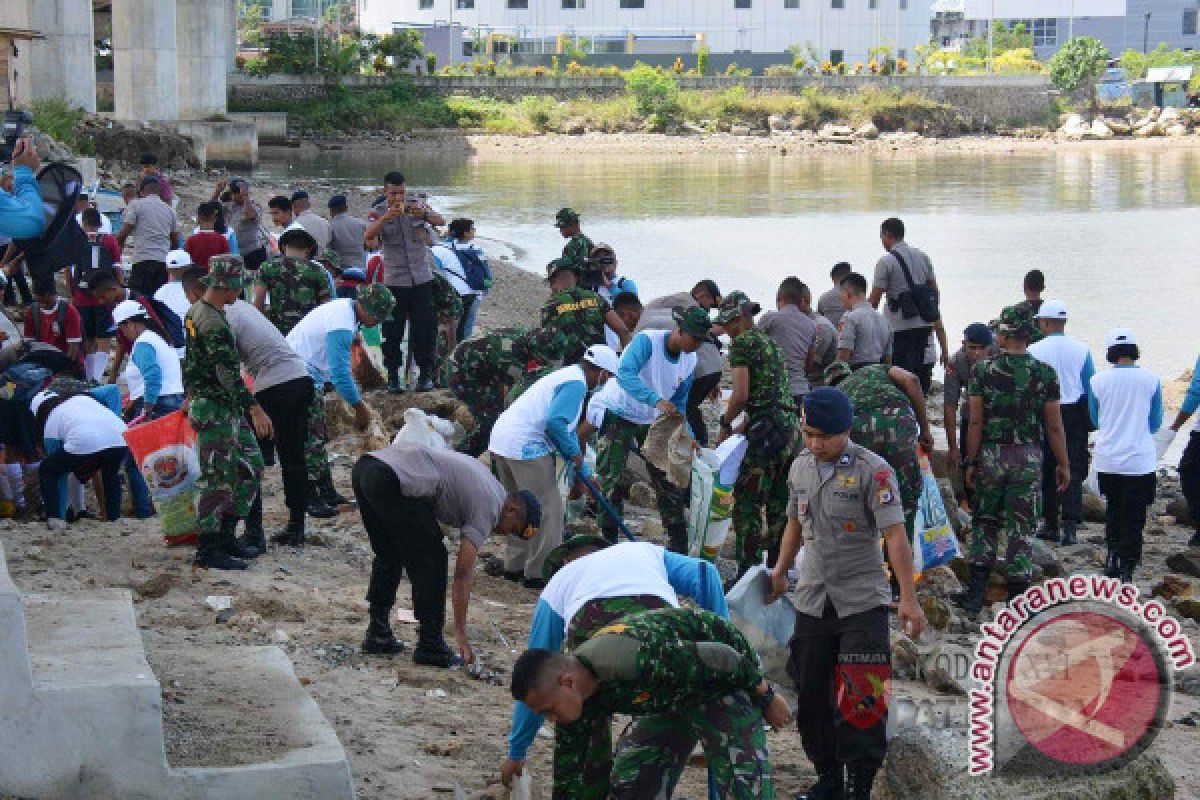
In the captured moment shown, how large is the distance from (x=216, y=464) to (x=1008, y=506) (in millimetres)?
4275

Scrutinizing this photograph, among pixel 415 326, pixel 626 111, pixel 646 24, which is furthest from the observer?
pixel 646 24

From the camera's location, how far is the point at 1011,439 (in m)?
8.34

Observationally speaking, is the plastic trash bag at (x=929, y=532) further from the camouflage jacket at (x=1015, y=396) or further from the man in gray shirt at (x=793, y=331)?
the man in gray shirt at (x=793, y=331)

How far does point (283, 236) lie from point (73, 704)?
6290mm

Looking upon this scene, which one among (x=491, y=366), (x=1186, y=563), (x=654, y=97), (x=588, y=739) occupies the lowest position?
(x=1186, y=563)

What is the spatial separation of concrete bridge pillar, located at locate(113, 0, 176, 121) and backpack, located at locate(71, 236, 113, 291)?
26312 millimetres

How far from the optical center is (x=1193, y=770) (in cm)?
627

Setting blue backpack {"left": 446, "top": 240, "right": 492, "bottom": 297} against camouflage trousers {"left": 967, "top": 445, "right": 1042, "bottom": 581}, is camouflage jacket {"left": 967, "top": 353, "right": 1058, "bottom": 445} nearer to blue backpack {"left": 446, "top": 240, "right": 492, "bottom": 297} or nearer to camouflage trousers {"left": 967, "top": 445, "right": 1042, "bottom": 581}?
camouflage trousers {"left": 967, "top": 445, "right": 1042, "bottom": 581}

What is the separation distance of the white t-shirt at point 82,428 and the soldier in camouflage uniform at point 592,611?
4.36 metres

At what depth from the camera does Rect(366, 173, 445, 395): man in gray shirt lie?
12.4 meters

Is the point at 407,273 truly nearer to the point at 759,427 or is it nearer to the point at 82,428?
the point at 82,428

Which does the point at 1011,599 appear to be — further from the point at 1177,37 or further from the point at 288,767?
the point at 1177,37

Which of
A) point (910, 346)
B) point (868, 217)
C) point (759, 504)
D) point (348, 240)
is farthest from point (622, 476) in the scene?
point (868, 217)

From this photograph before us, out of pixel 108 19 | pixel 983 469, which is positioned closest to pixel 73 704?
pixel 983 469
